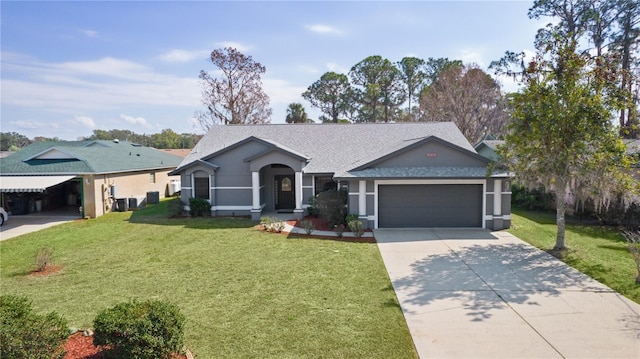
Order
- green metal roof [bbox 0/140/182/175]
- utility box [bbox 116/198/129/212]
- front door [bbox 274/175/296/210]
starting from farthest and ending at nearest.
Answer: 1. utility box [bbox 116/198/129/212]
2. front door [bbox 274/175/296/210]
3. green metal roof [bbox 0/140/182/175]

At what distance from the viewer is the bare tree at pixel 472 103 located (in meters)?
34.9

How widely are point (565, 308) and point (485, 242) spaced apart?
6.00 m

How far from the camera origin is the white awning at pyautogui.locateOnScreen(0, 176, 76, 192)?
18545 millimetres

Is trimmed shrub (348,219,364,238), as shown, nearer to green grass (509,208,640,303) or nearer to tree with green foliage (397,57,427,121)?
green grass (509,208,640,303)

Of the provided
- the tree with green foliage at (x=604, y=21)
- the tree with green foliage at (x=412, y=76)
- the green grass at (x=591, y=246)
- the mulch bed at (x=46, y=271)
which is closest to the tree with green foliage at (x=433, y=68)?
the tree with green foliage at (x=412, y=76)

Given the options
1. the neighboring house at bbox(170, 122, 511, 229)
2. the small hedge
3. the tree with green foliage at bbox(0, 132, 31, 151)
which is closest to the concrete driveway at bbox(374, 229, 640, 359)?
the neighboring house at bbox(170, 122, 511, 229)

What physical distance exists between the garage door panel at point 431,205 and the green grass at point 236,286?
3.59m

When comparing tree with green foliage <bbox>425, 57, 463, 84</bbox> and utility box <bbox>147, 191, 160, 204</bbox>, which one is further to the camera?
tree with green foliage <bbox>425, 57, 463, 84</bbox>

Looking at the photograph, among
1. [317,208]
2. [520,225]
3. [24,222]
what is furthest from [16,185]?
[520,225]

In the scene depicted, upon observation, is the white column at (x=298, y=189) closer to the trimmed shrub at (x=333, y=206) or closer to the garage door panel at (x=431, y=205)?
the trimmed shrub at (x=333, y=206)

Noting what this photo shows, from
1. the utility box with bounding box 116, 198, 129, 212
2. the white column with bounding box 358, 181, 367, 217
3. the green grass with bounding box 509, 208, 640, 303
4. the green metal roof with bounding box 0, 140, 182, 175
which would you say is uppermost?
the green metal roof with bounding box 0, 140, 182, 175

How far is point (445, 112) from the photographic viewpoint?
119 feet

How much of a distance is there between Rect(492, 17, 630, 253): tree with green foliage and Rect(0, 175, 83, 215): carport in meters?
22.2

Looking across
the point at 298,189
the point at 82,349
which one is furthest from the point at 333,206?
the point at 82,349
